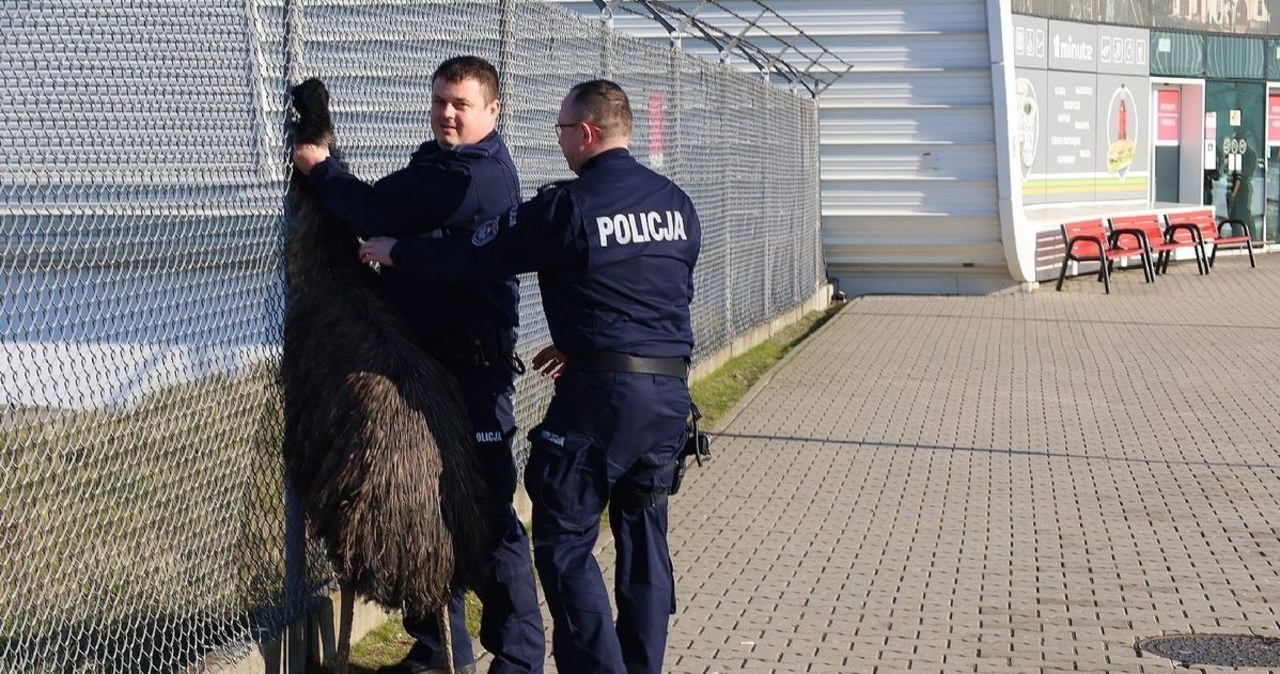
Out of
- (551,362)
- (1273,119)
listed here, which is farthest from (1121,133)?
(551,362)

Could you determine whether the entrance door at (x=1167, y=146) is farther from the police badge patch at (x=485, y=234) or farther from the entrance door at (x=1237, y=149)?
the police badge patch at (x=485, y=234)

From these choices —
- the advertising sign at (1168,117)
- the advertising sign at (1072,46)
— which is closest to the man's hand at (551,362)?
the advertising sign at (1072,46)

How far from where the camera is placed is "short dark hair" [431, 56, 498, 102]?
506cm

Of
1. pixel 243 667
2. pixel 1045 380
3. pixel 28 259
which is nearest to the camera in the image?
pixel 28 259

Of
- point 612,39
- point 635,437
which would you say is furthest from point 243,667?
point 612,39

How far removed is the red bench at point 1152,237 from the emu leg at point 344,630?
18511mm

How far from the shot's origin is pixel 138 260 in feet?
15.2

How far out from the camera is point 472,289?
511 centimetres

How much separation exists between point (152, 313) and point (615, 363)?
50.7 inches

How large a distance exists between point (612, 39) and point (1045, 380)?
4.98 metres

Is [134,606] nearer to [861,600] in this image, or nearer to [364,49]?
[364,49]

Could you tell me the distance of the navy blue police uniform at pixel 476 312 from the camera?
491 centimetres

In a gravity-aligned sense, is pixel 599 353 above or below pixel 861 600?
above

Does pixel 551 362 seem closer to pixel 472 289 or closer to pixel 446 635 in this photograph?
pixel 472 289
